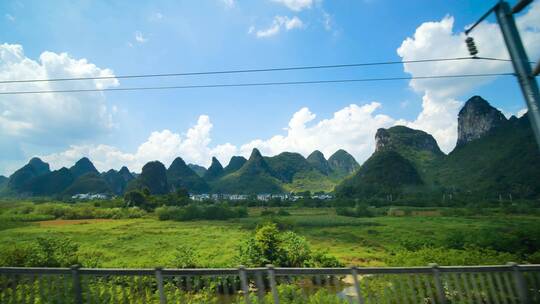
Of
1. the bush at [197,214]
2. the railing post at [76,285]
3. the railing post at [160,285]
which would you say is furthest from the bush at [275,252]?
the bush at [197,214]

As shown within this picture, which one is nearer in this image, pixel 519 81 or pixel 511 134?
pixel 519 81

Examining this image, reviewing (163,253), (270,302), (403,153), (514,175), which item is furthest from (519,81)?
(403,153)

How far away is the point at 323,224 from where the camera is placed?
165 ft

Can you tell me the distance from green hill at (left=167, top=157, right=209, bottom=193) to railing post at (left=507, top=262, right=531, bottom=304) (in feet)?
529

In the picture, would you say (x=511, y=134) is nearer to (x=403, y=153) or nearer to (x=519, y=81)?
(x=403, y=153)

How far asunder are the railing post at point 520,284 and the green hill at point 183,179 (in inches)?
6345

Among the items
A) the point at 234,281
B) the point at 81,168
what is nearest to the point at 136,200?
the point at 234,281

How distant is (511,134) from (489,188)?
1306 inches

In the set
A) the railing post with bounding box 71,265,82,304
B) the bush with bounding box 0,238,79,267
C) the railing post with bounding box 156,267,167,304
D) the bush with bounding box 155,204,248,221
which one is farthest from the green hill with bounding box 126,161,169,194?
the railing post with bounding box 156,267,167,304

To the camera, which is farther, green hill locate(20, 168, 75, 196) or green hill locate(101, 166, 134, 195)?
green hill locate(101, 166, 134, 195)

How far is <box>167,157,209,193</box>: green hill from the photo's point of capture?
164m

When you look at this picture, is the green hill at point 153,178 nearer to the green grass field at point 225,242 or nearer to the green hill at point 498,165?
the green grass field at point 225,242

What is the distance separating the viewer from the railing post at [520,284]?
5.01 meters

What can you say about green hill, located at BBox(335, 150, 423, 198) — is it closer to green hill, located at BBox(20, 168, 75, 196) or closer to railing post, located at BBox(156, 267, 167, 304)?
railing post, located at BBox(156, 267, 167, 304)
